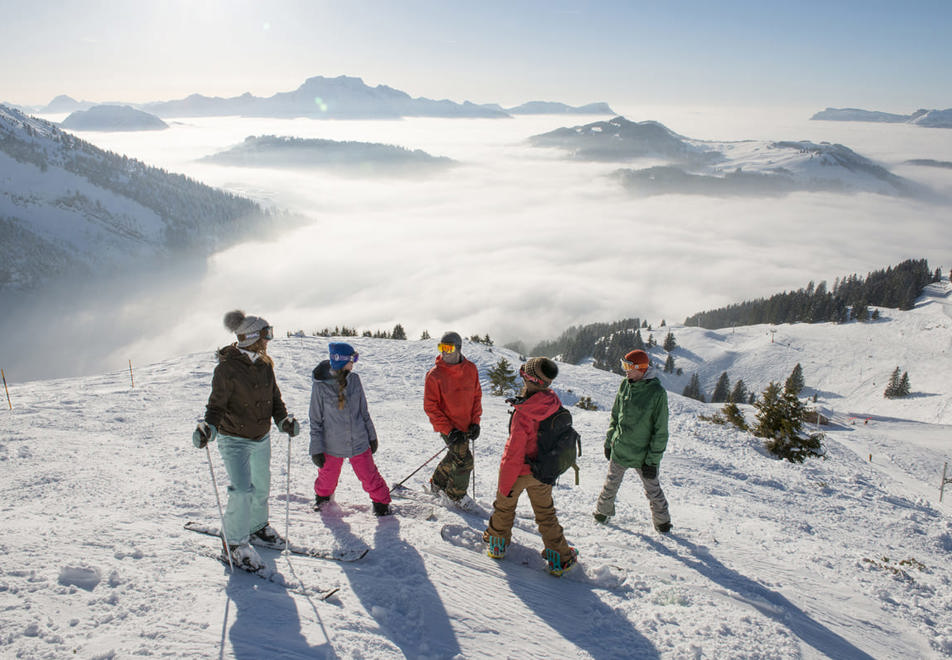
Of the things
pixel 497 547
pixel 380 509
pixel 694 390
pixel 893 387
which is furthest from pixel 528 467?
pixel 893 387

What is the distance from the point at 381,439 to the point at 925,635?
8887 millimetres

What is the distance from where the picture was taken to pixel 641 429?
5.85m

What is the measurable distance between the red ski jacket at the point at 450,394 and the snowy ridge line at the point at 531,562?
122 centimetres

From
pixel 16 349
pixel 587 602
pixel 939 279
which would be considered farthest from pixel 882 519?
pixel 16 349

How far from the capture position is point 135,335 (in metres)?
175

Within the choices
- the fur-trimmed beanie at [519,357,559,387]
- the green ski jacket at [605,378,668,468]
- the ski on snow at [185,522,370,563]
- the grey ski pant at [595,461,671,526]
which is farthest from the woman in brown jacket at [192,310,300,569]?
the grey ski pant at [595,461,671,526]

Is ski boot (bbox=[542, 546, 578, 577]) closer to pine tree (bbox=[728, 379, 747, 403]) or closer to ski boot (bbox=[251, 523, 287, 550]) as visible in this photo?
ski boot (bbox=[251, 523, 287, 550])

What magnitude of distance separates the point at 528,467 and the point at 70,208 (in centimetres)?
22549

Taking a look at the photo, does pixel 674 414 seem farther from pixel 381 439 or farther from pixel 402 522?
pixel 402 522

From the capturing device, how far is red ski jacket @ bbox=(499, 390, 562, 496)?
4492 mm

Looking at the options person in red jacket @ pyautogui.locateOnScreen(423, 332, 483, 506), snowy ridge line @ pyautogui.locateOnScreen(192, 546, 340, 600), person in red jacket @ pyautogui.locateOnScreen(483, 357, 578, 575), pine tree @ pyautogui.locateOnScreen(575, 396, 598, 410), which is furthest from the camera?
pine tree @ pyautogui.locateOnScreen(575, 396, 598, 410)

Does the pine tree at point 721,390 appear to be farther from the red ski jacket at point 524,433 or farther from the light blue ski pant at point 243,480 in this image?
the light blue ski pant at point 243,480

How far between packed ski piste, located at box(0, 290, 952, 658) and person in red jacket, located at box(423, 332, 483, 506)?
3 cm

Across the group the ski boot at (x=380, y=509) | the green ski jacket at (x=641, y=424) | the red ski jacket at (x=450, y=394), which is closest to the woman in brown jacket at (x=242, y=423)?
the ski boot at (x=380, y=509)
